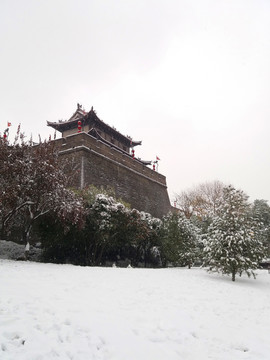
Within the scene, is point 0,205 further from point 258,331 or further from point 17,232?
point 258,331

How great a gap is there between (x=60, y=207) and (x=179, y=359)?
26.9 ft

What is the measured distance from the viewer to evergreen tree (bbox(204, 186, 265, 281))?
36.4ft

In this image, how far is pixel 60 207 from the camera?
427 inches

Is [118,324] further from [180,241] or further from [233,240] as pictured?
[180,241]

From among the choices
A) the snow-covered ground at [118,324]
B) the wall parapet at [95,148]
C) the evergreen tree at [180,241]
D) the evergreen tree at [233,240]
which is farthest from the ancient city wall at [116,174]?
the snow-covered ground at [118,324]

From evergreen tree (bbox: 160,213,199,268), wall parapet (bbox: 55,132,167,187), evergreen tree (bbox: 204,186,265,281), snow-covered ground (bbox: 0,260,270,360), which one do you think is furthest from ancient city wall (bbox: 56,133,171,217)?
snow-covered ground (bbox: 0,260,270,360)

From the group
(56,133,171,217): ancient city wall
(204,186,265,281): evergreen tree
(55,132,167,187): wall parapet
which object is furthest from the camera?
(55,132,167,187): wall parapet

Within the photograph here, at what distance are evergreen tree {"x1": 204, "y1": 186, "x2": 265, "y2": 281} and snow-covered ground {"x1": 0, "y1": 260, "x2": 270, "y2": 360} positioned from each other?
406cm

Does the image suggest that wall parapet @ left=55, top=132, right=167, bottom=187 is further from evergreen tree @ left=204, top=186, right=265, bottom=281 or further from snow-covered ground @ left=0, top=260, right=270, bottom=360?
snow-covered ground @ left=0, top=260, right=270, bottom=360

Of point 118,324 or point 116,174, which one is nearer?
point 118,324

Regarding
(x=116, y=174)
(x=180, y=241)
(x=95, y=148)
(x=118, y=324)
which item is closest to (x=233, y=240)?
(x=180, y=241)

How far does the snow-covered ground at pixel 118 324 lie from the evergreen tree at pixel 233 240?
4063 millimetres

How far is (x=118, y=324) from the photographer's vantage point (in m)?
4.17

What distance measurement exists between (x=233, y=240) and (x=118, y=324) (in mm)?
8251
